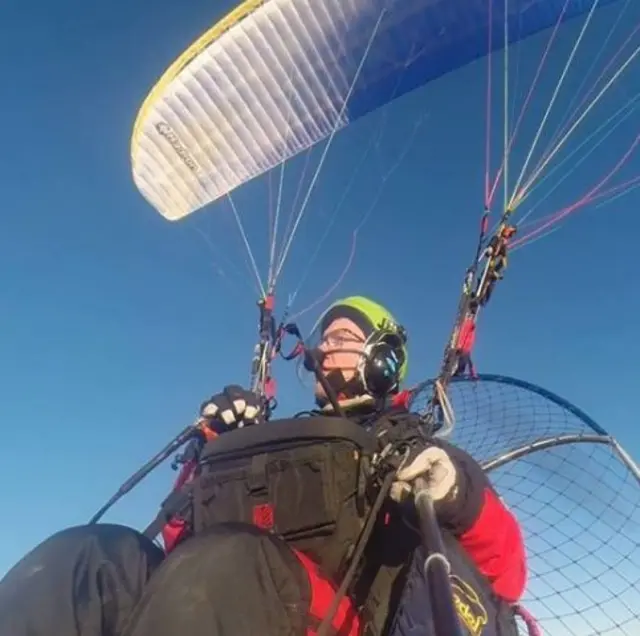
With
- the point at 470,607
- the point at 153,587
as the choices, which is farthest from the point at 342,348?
the point at 153,587

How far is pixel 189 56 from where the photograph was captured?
5.92 meters

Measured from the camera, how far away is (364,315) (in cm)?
387

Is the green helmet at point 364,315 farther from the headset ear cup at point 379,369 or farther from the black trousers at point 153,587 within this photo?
the black trousers at point 153,587

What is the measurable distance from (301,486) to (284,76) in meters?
4.44

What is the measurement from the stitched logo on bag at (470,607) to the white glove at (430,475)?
24 centimetres

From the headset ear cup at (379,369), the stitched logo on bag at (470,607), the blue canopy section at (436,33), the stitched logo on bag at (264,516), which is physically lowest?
the stitched logo on bag at (470,607)

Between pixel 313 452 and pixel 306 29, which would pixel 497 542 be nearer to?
pixel 313 452

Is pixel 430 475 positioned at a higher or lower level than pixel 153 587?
lower

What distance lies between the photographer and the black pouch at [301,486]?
8.22 ft

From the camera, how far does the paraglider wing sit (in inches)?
234

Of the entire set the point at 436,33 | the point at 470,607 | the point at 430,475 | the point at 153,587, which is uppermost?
the point at 436,33

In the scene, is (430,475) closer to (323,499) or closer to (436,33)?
(323,499)

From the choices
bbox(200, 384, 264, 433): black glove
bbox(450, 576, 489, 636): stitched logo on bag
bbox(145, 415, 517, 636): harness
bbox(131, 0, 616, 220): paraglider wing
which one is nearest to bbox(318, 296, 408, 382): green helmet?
bbox(200, 384, 264, 433): black glove

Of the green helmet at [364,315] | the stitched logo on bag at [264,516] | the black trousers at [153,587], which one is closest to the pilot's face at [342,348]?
the green helmet at [364,315]
